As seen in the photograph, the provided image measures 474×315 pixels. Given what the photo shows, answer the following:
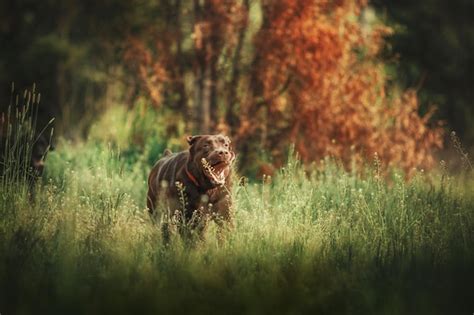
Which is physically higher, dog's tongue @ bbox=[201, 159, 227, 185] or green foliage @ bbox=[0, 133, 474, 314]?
dog's tongue @ bbox=[201, 159, 227, 185]

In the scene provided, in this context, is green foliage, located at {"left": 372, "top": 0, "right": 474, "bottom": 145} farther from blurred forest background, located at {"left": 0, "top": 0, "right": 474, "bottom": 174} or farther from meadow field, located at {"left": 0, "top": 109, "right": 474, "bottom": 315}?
meadow field, located at {"left": 0, "top": 109, "right": 474, "bottom": 315}

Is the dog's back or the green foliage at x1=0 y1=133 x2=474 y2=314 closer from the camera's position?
the green foliage at x1=0 y1=133 x2=474 y2=314

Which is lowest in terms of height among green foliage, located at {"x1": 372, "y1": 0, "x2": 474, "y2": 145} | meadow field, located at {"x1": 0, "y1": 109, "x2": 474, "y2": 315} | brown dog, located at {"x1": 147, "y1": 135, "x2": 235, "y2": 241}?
meadow field, located at {"x1": 0, "y1": 109, "x2": 474, "y2": 315}

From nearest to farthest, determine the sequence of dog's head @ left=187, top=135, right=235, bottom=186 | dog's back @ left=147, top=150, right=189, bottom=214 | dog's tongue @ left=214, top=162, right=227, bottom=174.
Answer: dog's head @ left=187, top=135, right=235, bottom=186
dog's tongue @ left=214, top=162, right=227, bottom=174
dog's back @ left=147, top=150, right=189, bottom=214

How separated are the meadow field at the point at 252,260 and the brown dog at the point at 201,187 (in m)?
0.22

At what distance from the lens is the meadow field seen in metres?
4.98

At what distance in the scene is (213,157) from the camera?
662 centimetres

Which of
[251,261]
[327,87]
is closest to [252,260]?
[251,261]

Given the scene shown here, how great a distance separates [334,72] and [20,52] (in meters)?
8.01

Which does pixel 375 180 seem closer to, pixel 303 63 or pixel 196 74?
pixel 303 63

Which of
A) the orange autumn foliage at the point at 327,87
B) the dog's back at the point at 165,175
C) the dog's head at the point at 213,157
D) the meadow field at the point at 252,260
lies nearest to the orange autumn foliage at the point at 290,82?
the orange autumn foliage at the point at 327,87

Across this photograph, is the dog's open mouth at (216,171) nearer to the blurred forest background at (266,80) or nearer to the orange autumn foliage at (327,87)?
the blurred forest background at (266,80)

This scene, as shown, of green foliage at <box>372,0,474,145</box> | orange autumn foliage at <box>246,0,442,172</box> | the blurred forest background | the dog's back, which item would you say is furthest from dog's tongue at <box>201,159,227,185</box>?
green foliage at <box>372,0,474,145</box>

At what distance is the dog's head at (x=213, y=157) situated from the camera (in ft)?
21.7
